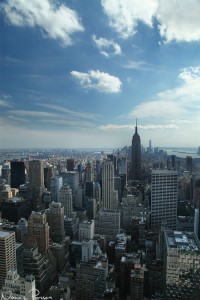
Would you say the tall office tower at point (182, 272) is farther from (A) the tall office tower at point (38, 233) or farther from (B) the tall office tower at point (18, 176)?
(B) the tall office tower at point (18, 176)

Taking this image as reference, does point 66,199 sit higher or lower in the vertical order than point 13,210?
higher

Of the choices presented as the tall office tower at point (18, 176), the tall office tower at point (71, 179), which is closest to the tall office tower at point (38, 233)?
the tall office tower at point (18, 176)

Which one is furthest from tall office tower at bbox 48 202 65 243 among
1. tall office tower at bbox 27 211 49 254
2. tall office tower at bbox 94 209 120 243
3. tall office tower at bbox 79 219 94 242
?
tall office tower at bbox 94 209 120 243

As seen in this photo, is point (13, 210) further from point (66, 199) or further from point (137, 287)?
point (137, 287)

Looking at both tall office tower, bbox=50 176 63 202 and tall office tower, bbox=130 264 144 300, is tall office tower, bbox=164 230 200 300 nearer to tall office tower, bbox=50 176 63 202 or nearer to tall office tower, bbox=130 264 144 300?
tall office tower, bbox=130 264 144 300

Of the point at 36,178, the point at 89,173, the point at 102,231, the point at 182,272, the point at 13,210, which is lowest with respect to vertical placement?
the point at 102,231

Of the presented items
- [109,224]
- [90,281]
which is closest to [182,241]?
[90,281]
